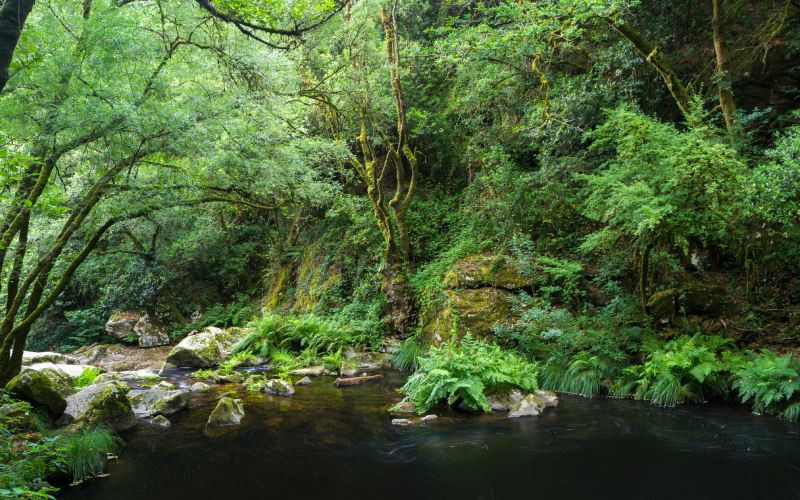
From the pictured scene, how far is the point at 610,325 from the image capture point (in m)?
9.64

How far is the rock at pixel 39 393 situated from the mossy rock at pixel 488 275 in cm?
830

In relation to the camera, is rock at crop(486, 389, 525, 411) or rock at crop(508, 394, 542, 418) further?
rock at crop(486, 389, 525, 411)

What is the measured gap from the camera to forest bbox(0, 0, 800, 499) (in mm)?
6152

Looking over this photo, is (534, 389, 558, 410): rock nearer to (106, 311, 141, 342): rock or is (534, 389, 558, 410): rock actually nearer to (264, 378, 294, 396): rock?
(264, 378, 294, 396): rock

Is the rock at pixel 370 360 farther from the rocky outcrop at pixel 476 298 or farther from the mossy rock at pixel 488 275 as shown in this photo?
the mossy rock at pixel 488 275

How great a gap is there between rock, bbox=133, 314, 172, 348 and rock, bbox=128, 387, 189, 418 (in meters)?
10.8

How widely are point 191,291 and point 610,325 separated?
1790 cm

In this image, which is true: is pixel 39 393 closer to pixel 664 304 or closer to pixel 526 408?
pixel 526 408

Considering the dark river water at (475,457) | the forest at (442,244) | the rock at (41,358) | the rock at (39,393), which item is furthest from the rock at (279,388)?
the rock at (41,358)

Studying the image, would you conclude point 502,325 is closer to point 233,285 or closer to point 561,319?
point 561,319

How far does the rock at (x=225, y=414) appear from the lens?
26.1ft

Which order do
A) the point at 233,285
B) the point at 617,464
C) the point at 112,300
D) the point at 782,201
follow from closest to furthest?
the point at 617,464, the point at 782,201, the point at 112,300, the point at 233,285

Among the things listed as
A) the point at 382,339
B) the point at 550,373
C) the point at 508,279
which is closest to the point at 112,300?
the point at 382,339


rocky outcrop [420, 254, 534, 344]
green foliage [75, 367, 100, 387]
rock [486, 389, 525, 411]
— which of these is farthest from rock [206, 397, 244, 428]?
rocky outcrop [420, 254, 534, 344]
